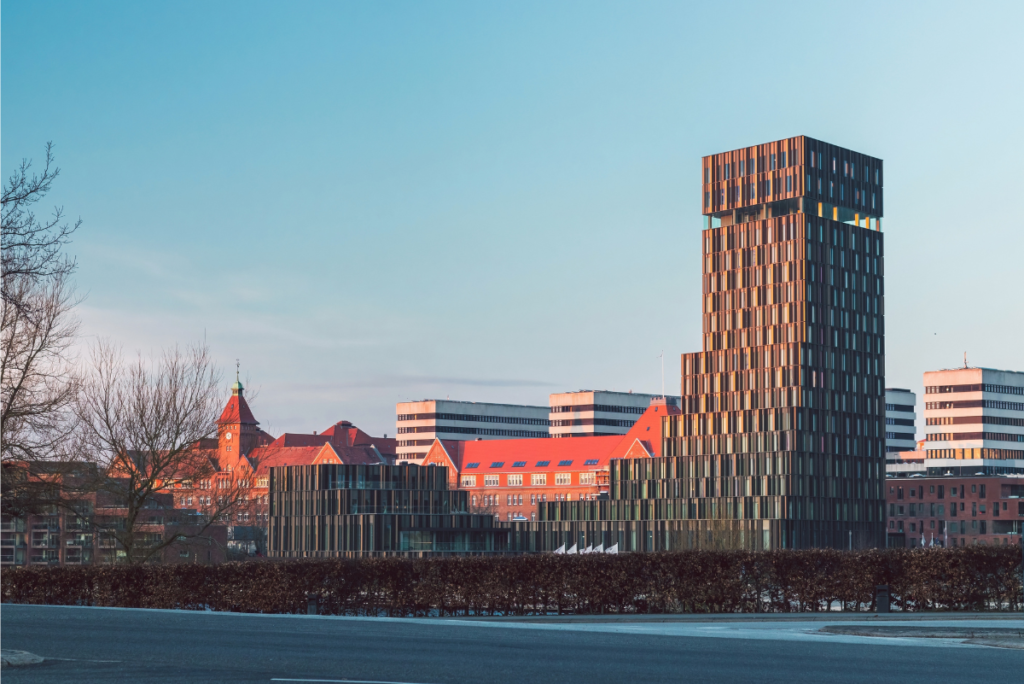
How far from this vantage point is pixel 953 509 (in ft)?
540

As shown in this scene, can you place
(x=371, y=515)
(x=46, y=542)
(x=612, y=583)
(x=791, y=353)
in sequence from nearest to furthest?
(x=612, y=583) → (x=371, y=515) → (x=46, y=542) → (x=791, y=353)

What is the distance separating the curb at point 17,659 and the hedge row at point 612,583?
1619 cm

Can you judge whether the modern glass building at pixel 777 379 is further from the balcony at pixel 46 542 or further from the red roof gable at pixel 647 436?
the balcony at pixel 46 542

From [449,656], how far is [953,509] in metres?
157

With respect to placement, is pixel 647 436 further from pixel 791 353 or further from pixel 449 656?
pixel 449 656

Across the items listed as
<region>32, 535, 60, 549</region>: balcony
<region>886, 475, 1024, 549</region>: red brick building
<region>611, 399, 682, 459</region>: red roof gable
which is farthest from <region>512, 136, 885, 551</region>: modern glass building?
<region>32, 535, 60, 549</region>: balcony

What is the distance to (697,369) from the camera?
512 feet

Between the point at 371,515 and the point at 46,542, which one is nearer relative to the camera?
the point at 371,515

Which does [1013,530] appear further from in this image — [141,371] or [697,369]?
[141,371]

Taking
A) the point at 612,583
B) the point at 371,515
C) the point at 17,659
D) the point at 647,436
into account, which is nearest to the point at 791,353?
the point at 647,436

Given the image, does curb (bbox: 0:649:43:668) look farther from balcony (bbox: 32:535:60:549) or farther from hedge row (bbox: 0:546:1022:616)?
balcony (bbox: 32:535:60:549)

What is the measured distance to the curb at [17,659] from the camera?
17.2 meters

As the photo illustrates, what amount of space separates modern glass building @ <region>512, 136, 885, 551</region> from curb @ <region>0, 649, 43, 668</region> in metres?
129

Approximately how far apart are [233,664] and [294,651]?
1.99 metres
